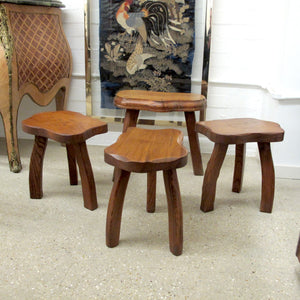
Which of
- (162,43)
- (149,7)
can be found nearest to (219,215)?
(162,43)

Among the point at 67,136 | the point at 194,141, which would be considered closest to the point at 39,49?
the point at 67,136

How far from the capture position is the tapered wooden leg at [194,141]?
204 cm

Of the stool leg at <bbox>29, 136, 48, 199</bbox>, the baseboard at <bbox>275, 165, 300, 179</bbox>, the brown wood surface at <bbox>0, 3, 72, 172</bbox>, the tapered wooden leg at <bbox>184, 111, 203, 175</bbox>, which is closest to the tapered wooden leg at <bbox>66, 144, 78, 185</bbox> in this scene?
the stool leg at <bbox>29, 136, 48, 199</bbox>

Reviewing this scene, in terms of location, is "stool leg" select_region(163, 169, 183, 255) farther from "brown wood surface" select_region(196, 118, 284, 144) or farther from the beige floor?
"brown wood surface" select_region(196, 118, 284, 144)

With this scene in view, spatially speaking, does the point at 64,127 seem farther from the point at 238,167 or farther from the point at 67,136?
the point at 238,167

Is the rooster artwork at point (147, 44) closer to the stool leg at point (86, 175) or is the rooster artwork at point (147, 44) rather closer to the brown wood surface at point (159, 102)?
the brown wood surface at point (159, 102)

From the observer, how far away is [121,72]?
243 centimetres

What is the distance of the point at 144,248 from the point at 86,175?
439 mm

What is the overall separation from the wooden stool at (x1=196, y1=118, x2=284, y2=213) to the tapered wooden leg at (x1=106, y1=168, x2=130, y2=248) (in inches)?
17.9

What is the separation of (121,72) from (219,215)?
3.93 feet

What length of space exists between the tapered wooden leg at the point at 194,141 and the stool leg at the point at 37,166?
77cm

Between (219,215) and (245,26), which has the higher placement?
(245,26)

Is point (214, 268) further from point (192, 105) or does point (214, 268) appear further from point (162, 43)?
point (162, 43)

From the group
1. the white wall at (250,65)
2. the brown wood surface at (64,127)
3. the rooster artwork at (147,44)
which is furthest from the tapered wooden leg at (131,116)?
the white wall at (250,65)
